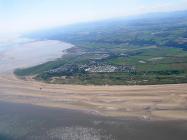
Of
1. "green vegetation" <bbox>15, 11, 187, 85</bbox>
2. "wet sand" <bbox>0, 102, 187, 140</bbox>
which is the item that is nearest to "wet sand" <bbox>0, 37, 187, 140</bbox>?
"wet sand" <bbox>0, 102, 187, 140</bbox>

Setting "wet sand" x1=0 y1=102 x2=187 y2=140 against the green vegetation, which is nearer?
"wet sand" x1=0 y1=102 x2=187 y2=140

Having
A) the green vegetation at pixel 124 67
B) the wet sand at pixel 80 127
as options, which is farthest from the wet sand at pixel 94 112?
the green vegetation at pixel 124 67

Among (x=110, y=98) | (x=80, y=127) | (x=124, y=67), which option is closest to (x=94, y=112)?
(x=80, y=127)

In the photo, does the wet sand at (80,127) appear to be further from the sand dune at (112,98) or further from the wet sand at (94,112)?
the sand dune at (112,98)

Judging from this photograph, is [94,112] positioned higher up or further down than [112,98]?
further down

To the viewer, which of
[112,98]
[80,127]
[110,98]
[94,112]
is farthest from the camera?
[110,98]

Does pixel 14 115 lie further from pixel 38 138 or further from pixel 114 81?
pixel 114 81

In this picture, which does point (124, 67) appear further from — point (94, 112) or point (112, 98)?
point (94, 112)

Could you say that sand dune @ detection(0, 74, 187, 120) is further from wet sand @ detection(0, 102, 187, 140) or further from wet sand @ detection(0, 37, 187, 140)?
wet sand @ detection(0, 102, 187, 140)
